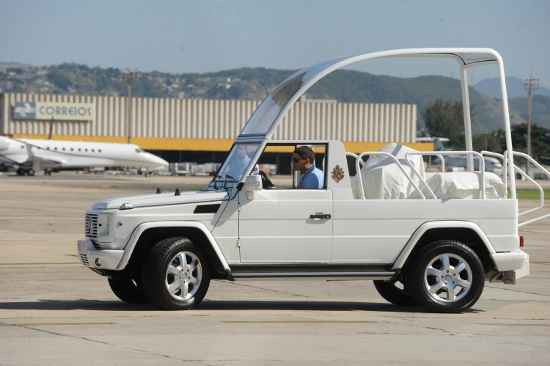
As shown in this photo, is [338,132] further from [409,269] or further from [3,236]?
[409,269]

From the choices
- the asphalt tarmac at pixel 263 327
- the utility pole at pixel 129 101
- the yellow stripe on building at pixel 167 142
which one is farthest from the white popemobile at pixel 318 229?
the yellow stripe on building at pixel 167 142

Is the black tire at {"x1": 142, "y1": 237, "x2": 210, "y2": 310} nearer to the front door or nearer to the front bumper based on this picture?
the front bumper

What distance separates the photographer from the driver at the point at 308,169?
46.4 feet

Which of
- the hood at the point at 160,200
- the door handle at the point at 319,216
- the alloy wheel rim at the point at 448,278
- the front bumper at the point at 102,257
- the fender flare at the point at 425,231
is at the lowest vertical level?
the alloy wheel rim at the point at 448,278

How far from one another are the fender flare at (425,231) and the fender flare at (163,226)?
1.97m

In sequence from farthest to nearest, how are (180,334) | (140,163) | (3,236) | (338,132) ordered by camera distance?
1. (338,132)
2. (140,163)
3. (3,236)
4. (180,334)

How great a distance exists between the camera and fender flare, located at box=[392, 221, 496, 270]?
14.1m

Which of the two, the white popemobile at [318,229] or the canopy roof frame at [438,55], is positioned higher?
the canopy roof frame at [438,55]

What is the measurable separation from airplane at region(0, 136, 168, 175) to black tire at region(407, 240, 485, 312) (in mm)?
85013

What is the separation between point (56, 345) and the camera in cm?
1101

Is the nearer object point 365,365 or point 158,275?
point 365,365

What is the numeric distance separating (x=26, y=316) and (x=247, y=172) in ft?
9.53

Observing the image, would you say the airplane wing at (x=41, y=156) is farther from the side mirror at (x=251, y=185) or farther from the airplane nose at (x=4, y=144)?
the side mirror at (x=251, y=185)

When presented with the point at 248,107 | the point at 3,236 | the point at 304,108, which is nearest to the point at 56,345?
the point at 3,236
